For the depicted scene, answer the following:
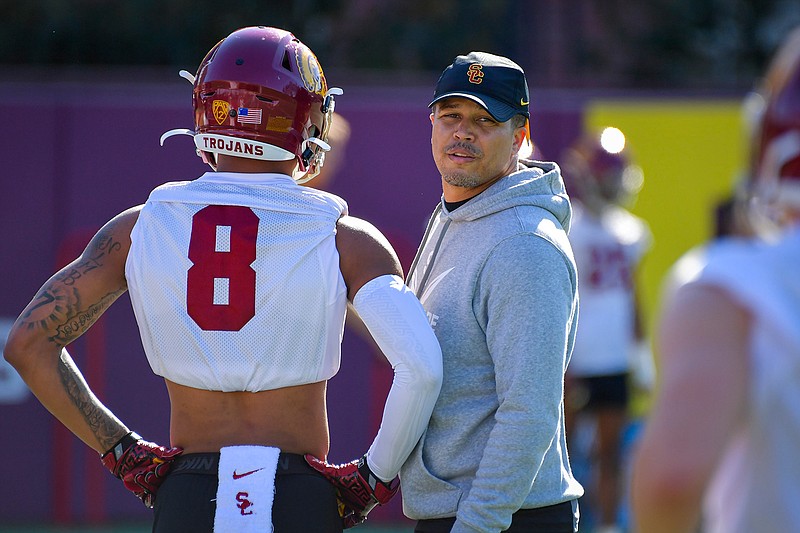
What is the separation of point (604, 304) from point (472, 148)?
13.5 ft

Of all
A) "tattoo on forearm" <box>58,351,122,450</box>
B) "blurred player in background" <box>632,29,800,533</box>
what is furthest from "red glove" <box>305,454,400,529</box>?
"blurred player in background" <box>632,29,800,533</box>

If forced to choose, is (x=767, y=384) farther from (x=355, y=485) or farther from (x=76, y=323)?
(x=76, y=323)

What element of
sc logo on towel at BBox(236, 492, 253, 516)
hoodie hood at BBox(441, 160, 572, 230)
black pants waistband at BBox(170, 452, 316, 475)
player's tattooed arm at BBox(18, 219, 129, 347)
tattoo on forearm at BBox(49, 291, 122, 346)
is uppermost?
hoodie hood at BBox(441, 160, 572, 230)

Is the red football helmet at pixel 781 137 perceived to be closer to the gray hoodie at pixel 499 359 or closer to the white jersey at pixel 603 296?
the gray hoodie at pixel 499 359

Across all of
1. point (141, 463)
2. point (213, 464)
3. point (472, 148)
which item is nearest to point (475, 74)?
point (472, 148)

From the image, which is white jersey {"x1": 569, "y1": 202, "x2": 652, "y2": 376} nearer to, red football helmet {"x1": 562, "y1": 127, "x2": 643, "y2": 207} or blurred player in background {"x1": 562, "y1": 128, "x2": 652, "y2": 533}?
blurred player in background {"x1": 562, "y1": 128, "x2": 652, "y2": 533}

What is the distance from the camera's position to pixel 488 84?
3.32 meters

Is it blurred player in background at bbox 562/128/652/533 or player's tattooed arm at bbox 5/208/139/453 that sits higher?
player's tattooed arm at bbox 5/208/139/453

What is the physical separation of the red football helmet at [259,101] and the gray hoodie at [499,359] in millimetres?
496

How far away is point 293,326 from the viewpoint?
9.77 feet

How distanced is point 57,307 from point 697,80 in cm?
823

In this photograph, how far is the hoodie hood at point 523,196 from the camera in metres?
3.19

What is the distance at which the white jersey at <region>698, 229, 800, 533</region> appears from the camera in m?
1.74

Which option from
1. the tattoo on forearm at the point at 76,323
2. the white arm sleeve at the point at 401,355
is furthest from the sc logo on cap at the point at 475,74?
the tattoo on forearm at the point at 76,323
